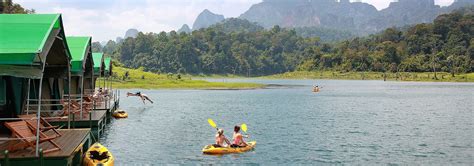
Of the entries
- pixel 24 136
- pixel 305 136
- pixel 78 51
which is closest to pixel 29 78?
pixel 24 136

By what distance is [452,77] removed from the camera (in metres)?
176

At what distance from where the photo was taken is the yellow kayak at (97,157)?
71.1 feet

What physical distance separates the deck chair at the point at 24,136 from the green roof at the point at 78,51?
12942 millimetres

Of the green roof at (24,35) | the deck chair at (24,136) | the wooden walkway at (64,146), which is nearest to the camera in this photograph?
the green roof at (24,35)

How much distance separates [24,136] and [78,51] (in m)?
15.5

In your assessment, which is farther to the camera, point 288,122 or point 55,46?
point 288,122

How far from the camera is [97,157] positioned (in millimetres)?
22203

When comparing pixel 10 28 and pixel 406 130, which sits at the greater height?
pixel 10 28

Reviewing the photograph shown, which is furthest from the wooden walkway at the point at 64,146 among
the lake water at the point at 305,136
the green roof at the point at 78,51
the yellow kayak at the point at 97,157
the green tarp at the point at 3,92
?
the green roof at the point at 78,51

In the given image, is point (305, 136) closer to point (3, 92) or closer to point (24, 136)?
point (3, 92)

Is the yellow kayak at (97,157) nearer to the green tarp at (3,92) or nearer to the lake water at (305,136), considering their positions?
the lake water at (305,136)

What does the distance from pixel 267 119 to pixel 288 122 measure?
329cm

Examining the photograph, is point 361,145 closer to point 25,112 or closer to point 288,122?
point 288,122

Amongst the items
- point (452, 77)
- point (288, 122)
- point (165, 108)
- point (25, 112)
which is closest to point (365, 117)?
point (288, 122)
